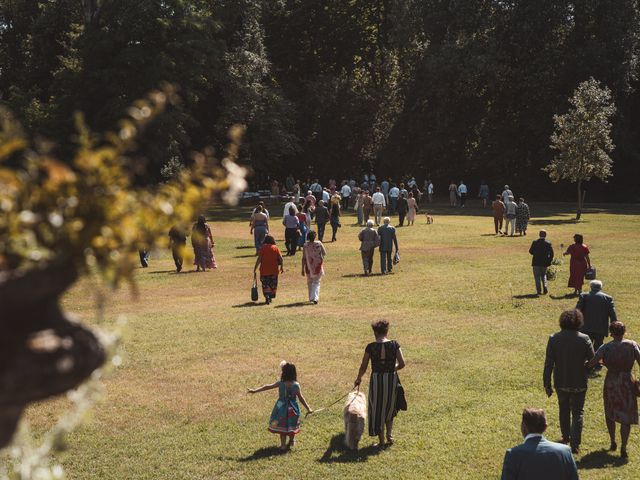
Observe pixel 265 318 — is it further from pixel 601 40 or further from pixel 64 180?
pixel 601 40

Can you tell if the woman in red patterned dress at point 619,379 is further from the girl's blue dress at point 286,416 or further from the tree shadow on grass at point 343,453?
the girl's blue dress at point 286,416

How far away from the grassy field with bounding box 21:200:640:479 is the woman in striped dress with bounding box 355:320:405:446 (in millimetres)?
411

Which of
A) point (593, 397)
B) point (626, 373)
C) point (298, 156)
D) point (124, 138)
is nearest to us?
point (124, 138)

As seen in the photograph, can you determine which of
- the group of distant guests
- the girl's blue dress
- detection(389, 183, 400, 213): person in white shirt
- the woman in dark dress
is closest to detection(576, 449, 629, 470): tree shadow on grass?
the girl's blue dress

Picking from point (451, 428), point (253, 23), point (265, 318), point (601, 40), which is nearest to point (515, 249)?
point (265, 318)

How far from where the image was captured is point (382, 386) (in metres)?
11.2

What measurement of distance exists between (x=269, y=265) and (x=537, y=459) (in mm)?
13982

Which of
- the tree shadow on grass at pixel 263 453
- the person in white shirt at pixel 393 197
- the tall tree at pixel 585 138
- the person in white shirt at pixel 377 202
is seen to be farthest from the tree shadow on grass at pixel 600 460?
the tall tree at pixel 585 138

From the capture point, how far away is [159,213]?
3.23 m

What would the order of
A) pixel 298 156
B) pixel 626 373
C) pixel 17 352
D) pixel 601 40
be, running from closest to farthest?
1. pixel 17 352
2. pixel 626 373
3. pixel 601 40
4. pixel 298 156

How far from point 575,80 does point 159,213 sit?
181 feet

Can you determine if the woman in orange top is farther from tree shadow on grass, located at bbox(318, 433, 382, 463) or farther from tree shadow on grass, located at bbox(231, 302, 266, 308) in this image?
tree shadow on grass, located at bbox(318, 433, 382, 463)

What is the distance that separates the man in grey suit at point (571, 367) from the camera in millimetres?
10703

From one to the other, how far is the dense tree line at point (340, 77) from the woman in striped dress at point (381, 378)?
37.6 m
